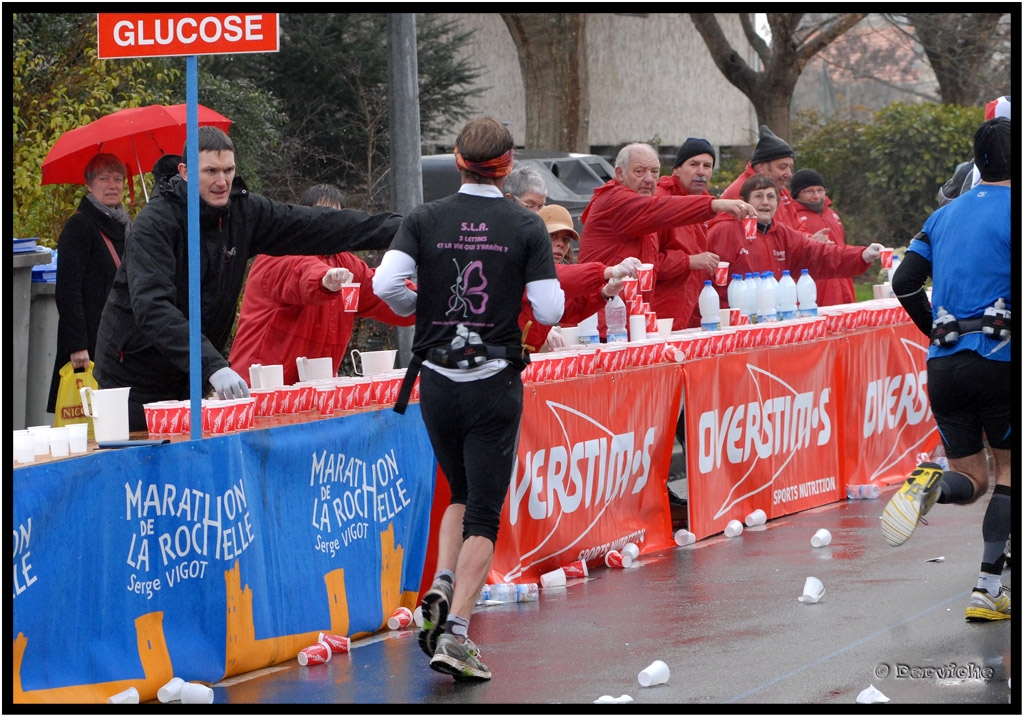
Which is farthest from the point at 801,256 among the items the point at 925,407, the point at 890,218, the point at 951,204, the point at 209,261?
the point at 890,218


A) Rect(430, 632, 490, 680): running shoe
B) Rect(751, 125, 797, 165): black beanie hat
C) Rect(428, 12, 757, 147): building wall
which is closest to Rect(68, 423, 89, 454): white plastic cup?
Rect(430, 632, 490, 680): running shoe

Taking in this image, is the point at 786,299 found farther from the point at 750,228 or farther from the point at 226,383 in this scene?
the point at 226,383

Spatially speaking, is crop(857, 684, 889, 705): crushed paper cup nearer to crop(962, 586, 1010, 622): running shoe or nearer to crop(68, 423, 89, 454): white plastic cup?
crop(962, 586, 1010, 622): running shoe

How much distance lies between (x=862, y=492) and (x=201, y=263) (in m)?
5.60

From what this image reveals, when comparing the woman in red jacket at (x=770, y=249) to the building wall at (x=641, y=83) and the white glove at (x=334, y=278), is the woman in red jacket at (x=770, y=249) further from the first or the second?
the building wall at (x=641, y=83)

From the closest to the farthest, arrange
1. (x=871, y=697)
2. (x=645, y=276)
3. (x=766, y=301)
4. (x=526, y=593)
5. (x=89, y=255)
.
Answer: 1. (x=871, y=697)
2. (x=526, y=593)
3. (x=645, y=276)
4. (x=89, y=255)
5. (x=766, y=301)

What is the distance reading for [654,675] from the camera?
18.4 feet

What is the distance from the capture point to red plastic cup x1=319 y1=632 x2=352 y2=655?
21.0ft

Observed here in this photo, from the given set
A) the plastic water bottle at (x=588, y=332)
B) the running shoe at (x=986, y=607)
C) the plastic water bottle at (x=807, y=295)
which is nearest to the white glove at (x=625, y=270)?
the plastic water bottle at (x=588, y=332)

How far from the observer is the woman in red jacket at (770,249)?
1077 centimetres

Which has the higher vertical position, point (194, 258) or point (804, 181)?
point (804, 181)

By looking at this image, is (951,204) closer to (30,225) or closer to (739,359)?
(739,359)

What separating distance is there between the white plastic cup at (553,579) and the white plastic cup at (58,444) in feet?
9.78

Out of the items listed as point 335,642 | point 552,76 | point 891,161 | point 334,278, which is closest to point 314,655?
point 335,642
